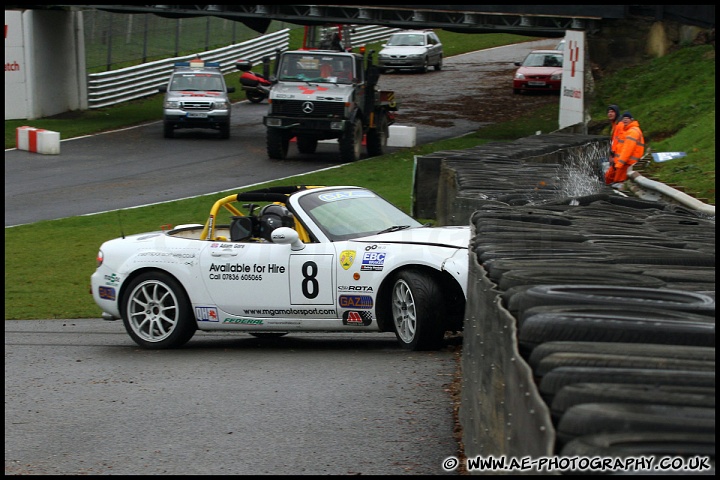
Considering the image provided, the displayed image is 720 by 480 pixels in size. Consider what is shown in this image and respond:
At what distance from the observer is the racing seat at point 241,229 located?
973cm

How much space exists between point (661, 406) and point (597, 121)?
2573cm

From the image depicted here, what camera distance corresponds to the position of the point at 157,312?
991 cm

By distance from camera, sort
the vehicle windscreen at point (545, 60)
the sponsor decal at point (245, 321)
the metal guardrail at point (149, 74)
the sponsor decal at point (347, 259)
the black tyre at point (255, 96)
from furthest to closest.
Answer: the black tyre at point (255, 96) < the vehicle windscreen at point (545, 60) < the metal guardrail at point (149, 74) < the sponsor decal at point (245, 321) < the sponsor decal at point (347, 259)

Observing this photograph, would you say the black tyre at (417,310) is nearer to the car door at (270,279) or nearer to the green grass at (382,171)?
the car door at (270,279)

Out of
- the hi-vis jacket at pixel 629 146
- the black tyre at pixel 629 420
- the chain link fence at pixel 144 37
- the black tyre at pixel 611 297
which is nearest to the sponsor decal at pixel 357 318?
the black tyre at pixel 611 297

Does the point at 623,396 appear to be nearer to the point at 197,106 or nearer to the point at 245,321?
the point at 245,321

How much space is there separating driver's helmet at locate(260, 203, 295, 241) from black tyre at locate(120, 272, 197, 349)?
3.14ft

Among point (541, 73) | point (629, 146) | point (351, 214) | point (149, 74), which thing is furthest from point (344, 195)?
point (149, 74)

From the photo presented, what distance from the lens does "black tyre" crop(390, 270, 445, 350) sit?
8492mm

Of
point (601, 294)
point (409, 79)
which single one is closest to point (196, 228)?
point (601, 294)

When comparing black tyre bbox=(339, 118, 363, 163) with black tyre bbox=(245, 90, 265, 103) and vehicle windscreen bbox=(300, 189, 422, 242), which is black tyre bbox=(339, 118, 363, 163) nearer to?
black tyre bbox=(245, 90, 265, 103)

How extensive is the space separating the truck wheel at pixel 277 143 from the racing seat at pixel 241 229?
17.0m

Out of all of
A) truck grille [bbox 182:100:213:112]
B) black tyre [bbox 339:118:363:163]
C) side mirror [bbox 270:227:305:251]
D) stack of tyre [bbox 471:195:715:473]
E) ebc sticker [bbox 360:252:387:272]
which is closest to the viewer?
stack of tyre [bbox 471:195:715:473]

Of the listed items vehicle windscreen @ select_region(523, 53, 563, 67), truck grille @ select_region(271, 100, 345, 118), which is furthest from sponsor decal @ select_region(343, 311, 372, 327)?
vehicle windscreen @ select_region(523, 53, 563, 67)
